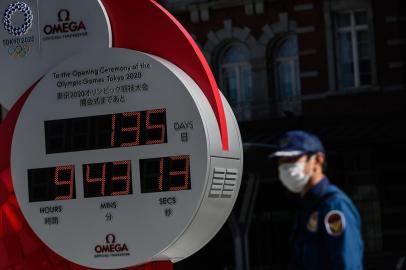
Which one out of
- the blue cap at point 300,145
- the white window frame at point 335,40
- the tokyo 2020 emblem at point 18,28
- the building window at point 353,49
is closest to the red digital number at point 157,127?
the tokyo 2020 emblem at point 18,28

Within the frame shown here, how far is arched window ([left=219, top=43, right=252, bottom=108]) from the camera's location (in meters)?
32.1

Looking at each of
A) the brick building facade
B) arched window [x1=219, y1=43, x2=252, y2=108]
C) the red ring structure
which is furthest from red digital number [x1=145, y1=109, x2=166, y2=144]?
arched window [x1=219, y1=43, x2=252, y2=108]

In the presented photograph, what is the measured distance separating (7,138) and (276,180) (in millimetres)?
18858

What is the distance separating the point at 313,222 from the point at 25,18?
15.3 feet

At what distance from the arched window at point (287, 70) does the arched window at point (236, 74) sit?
0.79 meters

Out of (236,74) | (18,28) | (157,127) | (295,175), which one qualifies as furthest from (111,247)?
(236,74)

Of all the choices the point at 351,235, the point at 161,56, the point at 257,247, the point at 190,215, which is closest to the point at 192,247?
the point at 190,215

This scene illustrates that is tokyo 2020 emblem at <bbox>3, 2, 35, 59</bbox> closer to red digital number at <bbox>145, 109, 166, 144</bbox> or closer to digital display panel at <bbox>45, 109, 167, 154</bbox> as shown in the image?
digital display panel at <bbox>45, 109, 167, 154</bbox>

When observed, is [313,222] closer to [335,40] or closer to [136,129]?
[136,129]

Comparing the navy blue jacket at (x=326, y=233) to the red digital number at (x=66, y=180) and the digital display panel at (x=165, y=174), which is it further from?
the red digital number at (x=66, y=180)

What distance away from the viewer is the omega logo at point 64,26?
1088 cm

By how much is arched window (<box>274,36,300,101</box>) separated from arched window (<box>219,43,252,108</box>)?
0.79 m

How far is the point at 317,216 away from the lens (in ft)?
24.6

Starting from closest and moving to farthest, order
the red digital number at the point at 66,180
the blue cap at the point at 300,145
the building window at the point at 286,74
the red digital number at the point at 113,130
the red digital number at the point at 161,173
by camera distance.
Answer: the blue cap at the point at 300,145 → the red digital number at the point at 161,173 → the red digital number at the point at 113,130 → the red digital number at the point at 66,180 → the building window at the point at 286,74
